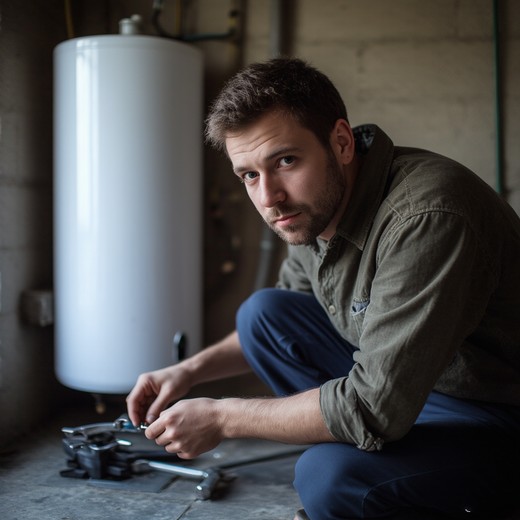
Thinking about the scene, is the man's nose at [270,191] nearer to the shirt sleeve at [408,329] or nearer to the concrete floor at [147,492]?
the shirt sleeve at [408,329]

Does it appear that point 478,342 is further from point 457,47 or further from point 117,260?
point 457,47

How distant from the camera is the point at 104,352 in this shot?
2141 millimetres

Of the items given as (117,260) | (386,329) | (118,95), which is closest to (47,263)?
(117,260)

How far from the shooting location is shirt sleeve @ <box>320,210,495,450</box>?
3.68 feet

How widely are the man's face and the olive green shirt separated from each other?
57 millimetres

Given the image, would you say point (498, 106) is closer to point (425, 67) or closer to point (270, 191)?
point (425, 67)

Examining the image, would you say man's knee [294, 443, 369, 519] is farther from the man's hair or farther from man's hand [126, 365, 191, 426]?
the man's hair

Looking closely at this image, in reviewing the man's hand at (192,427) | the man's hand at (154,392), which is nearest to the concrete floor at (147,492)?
the man's hand at (154,392)

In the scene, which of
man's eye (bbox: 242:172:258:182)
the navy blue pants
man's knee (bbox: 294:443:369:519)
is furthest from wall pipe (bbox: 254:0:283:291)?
man's knee (bbox: 294:443:369:519)

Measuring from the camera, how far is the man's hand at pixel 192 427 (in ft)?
4.26

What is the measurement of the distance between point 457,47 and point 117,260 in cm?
134

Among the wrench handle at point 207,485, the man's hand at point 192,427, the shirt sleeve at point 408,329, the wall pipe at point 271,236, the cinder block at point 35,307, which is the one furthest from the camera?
the wall pipe at point 271,236

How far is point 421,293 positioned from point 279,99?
0.49m

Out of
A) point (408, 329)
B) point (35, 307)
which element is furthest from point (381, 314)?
point (35, 307)
